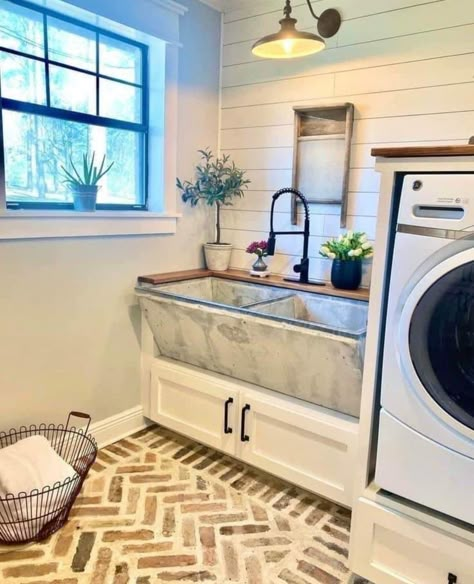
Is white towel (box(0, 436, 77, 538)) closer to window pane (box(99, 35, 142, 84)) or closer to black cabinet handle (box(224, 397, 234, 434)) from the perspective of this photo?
black cabinet handle (box(224, 397, 234, 434))

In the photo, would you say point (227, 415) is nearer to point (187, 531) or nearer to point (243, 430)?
point (243, 430)

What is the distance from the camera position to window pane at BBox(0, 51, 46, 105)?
79.6 inches

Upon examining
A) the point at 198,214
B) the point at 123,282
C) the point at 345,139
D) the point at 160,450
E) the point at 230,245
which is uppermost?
the point at 345,139

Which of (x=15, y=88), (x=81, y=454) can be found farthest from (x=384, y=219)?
(x=81, y=454)

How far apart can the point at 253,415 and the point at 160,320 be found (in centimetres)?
69

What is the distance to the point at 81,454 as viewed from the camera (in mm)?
2359

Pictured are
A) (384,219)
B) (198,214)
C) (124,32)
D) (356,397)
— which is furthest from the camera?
(198,214)

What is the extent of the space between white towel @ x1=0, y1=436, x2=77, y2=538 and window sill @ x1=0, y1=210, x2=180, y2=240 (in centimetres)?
90

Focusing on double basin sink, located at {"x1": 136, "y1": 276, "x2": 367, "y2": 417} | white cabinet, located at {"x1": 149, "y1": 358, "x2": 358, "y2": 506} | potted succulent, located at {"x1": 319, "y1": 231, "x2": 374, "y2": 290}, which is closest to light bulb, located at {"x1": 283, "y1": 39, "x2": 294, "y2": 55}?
potted succulent, located at {"x1": 319, "y1": 231, "x2": 374, "y2": 290}

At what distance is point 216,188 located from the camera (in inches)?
106

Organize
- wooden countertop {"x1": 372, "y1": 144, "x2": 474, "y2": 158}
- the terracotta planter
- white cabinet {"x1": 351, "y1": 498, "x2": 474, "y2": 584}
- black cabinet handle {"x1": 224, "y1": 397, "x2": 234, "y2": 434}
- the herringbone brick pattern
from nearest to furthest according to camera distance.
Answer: wooden countertop {"x1": 372, "y1": 144, "x2": 474, "y2": 158} < white cabinet {"x1": 351, "y1": 498, "x2": 474, "y2": 584} < the herringbone brick pattern < black cabinet handle {"x1": 224, "y1": 397, "x2": 234, "y2": 434} < the terracotta planter

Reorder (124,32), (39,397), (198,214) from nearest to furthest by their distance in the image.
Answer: (39,397) → (124,32) → (198,214)

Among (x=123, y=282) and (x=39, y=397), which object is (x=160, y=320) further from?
(x=39, y=397)

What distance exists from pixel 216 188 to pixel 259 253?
0.46 meters
